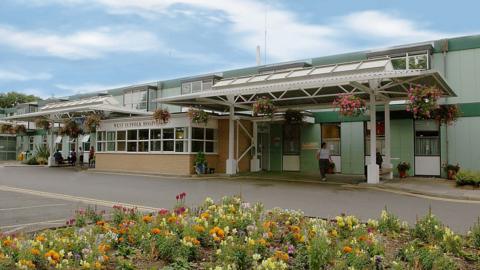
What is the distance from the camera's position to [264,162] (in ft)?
82.0

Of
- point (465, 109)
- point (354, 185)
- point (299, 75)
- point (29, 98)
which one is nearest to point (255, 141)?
point (299, 75)

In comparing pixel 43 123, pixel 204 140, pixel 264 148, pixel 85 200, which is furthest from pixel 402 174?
pixel 43 123

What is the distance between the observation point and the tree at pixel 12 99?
67562 mm

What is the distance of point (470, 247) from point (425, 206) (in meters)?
5.69

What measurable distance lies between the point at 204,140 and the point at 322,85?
8.09m

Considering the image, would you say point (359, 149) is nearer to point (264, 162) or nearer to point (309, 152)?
point (309, 152)

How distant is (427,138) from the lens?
19.8 meters

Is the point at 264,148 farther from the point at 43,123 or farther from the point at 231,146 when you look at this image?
the point at 43,123

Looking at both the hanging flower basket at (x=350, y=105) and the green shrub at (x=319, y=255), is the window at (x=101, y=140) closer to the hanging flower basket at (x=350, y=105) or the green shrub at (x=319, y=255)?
the hanging flower basket at (x=350, y=105)

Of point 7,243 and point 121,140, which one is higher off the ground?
point 121,140

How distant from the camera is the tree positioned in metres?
67.6

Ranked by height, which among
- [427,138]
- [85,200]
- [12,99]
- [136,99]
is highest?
[12,99]

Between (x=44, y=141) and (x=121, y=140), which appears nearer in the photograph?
(x=121, y=140)

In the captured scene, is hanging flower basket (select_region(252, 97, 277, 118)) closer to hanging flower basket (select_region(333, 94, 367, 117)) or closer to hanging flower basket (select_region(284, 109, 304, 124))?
hanging flower basket (select_region(284, 109, 304, 124))
